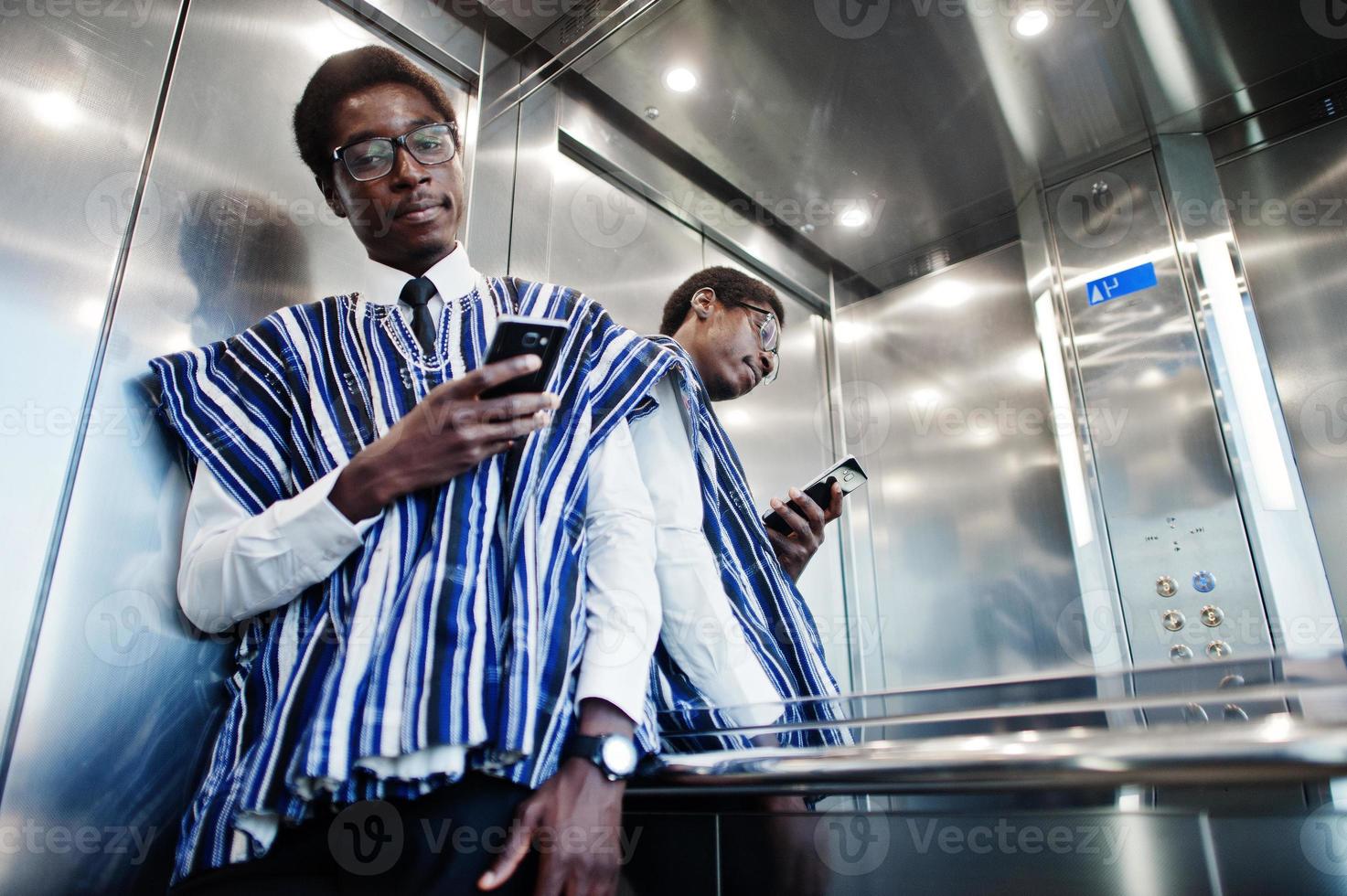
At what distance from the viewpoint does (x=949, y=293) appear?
2742 millimetres

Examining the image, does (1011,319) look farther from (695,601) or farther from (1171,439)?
(695,601)

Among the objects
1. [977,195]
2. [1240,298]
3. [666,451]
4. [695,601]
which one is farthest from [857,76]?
[695,601]

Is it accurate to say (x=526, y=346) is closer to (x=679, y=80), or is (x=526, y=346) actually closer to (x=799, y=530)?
(x=799, y=530)

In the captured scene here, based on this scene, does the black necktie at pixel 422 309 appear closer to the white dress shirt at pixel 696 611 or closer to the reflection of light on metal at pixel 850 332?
the white dress shirt at pixel 696 611

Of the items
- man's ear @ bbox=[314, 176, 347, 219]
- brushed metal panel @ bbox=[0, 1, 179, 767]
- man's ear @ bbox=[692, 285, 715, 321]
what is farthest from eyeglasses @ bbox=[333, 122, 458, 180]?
man's ear @ bbox=[692, 285, 715, 321]

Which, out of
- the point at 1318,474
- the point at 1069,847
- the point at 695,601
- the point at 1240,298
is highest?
the point at 1240,298

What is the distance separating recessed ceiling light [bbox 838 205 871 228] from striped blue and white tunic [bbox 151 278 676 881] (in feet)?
5.21

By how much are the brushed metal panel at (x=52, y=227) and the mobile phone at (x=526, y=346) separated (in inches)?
25.0

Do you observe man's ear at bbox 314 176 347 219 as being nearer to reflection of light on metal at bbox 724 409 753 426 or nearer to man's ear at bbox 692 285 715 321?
man's ear at bbox 692 285 715 321

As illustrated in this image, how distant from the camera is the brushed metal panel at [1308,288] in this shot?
2066 millimetres

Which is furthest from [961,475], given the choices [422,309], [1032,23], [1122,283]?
[422,309]

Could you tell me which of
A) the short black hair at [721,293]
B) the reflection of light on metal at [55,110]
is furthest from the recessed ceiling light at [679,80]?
the reflection of light on metal at [55,110]

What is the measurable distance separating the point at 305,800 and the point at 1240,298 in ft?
7.75

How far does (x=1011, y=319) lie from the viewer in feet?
8.57
